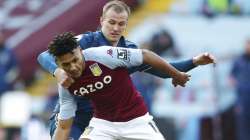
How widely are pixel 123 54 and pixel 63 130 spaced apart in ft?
3.02

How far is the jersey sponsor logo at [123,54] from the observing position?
788 cm

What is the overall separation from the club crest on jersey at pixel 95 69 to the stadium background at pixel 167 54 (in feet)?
19.7

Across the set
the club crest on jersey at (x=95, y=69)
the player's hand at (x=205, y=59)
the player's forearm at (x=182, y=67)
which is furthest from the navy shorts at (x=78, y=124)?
the player's hand at (x=205, y=59)

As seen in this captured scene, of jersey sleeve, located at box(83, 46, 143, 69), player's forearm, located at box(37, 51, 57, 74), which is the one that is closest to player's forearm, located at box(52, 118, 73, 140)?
player's forearm, located at box(37, 51, 57, 74)

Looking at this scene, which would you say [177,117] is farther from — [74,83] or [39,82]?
[74,83]

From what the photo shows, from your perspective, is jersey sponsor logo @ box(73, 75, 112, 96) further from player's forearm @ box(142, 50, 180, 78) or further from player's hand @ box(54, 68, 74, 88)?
player's forearm @ box(142, 50, 180, 78)

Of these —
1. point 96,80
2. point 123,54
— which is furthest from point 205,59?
point 96,80

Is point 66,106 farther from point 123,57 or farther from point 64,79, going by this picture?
point 123,57

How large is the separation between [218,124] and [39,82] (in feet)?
14.0

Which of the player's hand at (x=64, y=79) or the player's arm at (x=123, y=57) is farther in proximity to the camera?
the player's arm at (x=123, y=57)

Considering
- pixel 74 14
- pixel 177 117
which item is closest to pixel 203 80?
pixel 177 117

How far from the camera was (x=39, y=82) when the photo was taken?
698 inches

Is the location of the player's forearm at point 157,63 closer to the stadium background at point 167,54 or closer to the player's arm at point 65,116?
the player's arm at point 65,116

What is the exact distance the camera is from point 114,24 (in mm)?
8297
